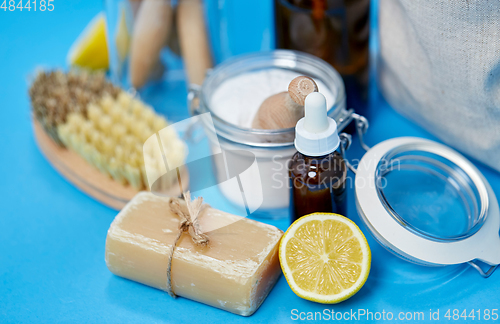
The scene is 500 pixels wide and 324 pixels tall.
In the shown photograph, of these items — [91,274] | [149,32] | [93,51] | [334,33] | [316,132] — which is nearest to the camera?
[316,132]

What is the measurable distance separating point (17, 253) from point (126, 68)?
0.44 meters

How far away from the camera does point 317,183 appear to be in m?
0.67

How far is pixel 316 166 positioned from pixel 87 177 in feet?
1.40

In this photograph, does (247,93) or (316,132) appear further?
(247,93)

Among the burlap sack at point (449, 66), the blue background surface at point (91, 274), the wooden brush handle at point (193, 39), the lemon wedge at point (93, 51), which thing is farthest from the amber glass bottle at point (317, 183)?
the lemon wedge at point (93, 51)

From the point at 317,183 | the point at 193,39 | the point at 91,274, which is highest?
the point at 193,39

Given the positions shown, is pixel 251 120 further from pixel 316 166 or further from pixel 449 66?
pixel 449 66

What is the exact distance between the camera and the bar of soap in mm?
Result: 620

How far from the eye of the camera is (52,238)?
0.80 metres

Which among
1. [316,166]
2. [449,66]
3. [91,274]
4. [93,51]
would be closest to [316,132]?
[316,166]

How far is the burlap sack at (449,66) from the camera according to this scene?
2.23ft

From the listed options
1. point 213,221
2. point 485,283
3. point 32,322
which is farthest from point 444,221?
point 32,322

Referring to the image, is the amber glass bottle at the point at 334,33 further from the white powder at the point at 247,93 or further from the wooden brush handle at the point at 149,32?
the wooden brush handle at the point at 149,32

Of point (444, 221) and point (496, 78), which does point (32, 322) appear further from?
point (496, 78)
